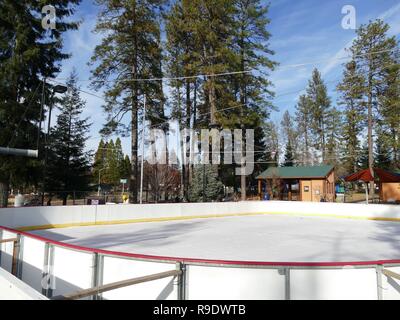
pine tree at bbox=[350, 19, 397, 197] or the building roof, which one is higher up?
pine tree at bbox=[350, 19, 397, 197]

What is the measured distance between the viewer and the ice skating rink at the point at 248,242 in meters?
9.11

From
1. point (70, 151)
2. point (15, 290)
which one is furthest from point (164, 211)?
point (70, 151)

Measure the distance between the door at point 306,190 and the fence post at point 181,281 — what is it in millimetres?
31442

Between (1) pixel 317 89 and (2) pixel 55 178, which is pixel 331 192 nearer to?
(1) pixel 317 89

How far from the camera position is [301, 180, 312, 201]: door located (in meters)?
33.4

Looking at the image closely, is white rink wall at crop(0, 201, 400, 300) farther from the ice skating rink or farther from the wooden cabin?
the wooden cabin

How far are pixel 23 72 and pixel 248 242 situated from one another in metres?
17.9

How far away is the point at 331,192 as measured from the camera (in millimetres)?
35312

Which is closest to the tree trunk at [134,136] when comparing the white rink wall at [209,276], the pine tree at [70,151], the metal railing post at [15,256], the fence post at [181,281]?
the pine tree at [70,151]

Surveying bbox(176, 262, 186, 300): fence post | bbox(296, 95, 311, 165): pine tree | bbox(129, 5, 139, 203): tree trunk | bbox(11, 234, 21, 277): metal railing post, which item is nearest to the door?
bbox(129, 5, 139, 203): tree trunk

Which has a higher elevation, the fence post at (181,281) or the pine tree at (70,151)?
the pine tree at (70,151)

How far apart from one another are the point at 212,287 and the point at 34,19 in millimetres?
22829

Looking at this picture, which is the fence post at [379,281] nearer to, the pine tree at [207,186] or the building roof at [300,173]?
the pine tree at [207,186]

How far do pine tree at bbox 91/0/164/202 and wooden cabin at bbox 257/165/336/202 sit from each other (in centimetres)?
1521
